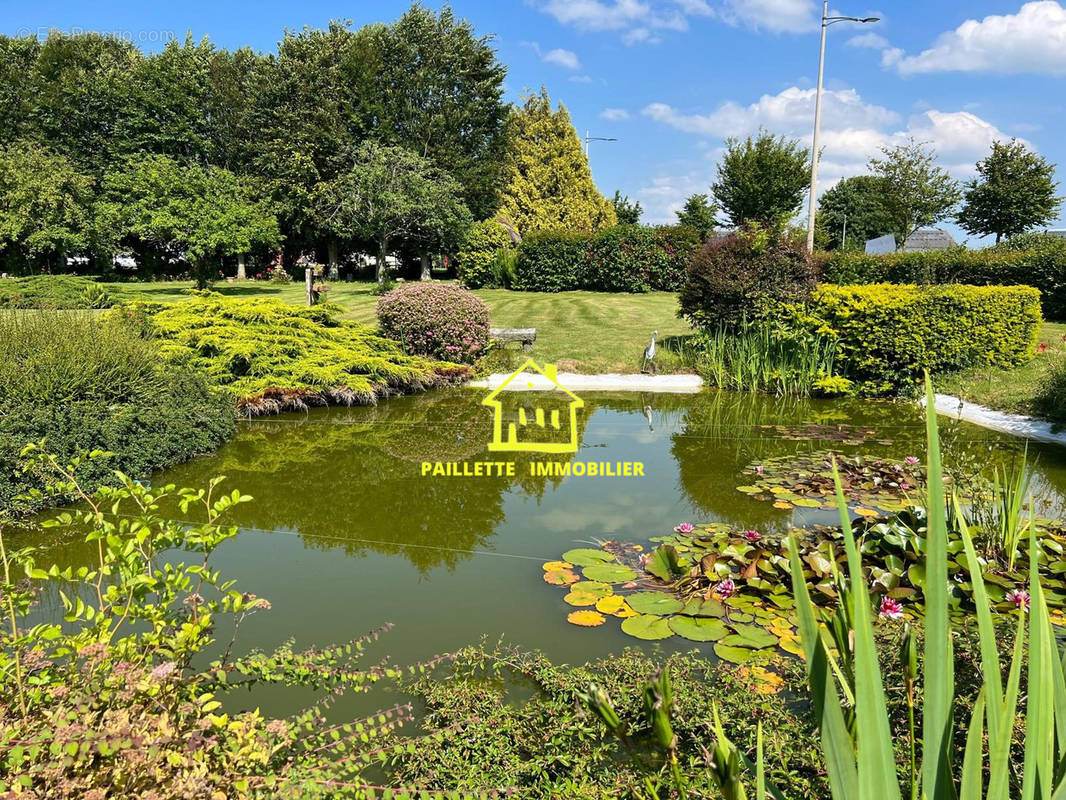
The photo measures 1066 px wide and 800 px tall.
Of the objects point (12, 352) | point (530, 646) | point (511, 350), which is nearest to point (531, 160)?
point (511, 350)

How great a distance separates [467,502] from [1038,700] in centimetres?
452

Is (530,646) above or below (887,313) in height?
below

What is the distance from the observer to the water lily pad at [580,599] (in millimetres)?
3586

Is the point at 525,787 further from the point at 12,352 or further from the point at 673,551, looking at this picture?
the point at 12,352

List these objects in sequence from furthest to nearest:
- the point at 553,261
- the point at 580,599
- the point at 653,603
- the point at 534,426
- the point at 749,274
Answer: the point at 553,261
the point at 749,274
the point at 534,426
the point at 580,599
the point at 653,603

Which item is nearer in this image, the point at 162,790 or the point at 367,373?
the point at 162,790

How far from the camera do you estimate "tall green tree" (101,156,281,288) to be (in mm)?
19734

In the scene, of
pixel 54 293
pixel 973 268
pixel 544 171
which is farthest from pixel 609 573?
pixel 544 171

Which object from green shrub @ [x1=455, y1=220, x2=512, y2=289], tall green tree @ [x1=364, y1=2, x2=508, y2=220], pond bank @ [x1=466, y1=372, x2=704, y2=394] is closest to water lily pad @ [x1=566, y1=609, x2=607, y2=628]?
pond bank @ [x1=466, y1=372, x2=704, y2=394]

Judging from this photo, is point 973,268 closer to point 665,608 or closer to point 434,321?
point 434,321

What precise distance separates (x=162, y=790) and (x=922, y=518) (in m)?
3.82

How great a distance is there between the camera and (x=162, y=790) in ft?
5.29

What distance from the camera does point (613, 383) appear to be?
9.65 m

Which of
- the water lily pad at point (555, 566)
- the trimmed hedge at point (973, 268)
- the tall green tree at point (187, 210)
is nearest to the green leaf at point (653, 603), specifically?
the water lily pad at point (555, 566)
